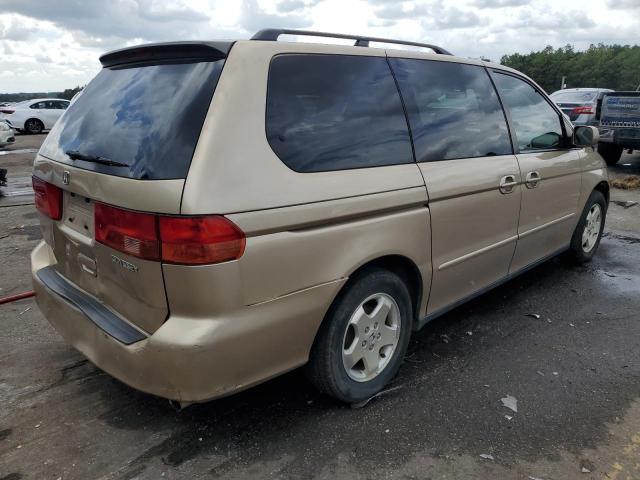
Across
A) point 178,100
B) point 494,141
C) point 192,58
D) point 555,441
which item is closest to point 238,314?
point 178,100

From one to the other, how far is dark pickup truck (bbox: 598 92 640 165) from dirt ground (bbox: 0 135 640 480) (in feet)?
25.1

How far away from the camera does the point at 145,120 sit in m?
2.29

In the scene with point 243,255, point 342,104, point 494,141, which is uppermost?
point 342,104

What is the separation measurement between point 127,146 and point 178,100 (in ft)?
1.03

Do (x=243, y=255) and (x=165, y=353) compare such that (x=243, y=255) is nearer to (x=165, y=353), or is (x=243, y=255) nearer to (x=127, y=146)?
(x=165, y=353)

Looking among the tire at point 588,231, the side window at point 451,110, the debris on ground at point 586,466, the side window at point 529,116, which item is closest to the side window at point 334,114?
the side window at point 451,110

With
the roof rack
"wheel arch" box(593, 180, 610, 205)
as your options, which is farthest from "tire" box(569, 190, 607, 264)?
the roof rack

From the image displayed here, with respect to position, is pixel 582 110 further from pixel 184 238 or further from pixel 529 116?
pixel 184 238

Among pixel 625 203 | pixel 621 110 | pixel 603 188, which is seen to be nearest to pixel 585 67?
pixel 621 110

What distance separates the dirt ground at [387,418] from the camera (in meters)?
2.35

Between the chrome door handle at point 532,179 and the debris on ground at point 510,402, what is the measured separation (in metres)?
1.55

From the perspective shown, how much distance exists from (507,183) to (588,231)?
6.69 ft

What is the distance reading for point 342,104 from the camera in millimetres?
2584

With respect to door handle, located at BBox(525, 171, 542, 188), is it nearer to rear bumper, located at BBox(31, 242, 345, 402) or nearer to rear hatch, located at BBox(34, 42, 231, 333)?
rear bumper, located at BBox(31, 242, 345, 402)
